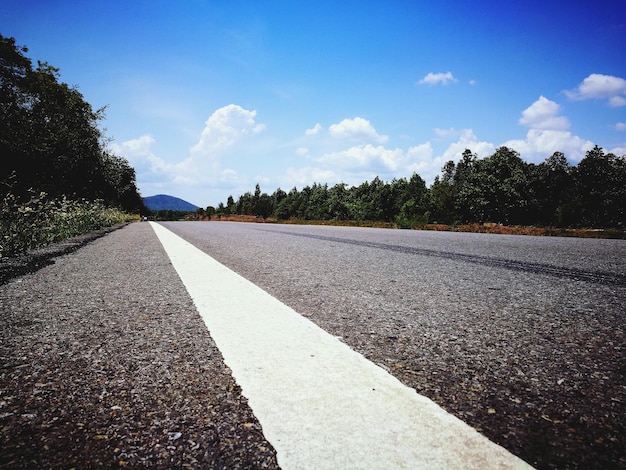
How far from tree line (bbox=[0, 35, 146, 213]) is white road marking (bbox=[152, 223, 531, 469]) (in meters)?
16.9

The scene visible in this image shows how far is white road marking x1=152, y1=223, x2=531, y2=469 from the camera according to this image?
911mm

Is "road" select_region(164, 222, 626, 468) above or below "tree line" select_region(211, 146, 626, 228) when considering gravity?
below

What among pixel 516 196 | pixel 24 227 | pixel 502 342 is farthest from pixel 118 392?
pixel 516 196

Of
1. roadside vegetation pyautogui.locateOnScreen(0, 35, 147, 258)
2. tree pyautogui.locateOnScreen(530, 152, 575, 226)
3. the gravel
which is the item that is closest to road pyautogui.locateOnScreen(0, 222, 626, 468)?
the gravel

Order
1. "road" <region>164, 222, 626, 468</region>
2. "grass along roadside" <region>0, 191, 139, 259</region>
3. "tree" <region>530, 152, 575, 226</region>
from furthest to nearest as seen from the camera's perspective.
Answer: "tree" <region>530, 152, 575, 226</region>, "grass along roadside" <region>0, 191, 139, 259</region>, "road" <region>164, 222, 626, 468</region>

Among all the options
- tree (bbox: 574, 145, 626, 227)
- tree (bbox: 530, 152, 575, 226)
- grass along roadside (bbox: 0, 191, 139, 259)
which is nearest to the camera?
grass along roadside (bbox: 0, 191, 139, 259)

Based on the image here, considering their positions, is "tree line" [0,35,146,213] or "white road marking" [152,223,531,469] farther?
"tree line" [0,35,146,213]

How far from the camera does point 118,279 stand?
3.54 meters

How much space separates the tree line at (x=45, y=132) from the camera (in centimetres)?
1579

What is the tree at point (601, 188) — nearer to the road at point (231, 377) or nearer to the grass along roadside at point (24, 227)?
the road at point (231, 377)

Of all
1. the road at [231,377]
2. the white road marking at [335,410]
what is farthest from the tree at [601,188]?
the white road marking at [335,410]

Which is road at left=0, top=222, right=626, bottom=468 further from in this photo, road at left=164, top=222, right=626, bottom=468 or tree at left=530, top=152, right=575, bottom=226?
tree at left=530, top=152, right=575, bottom=226

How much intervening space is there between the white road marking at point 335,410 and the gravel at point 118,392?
78mm

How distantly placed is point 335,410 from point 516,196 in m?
47.3
